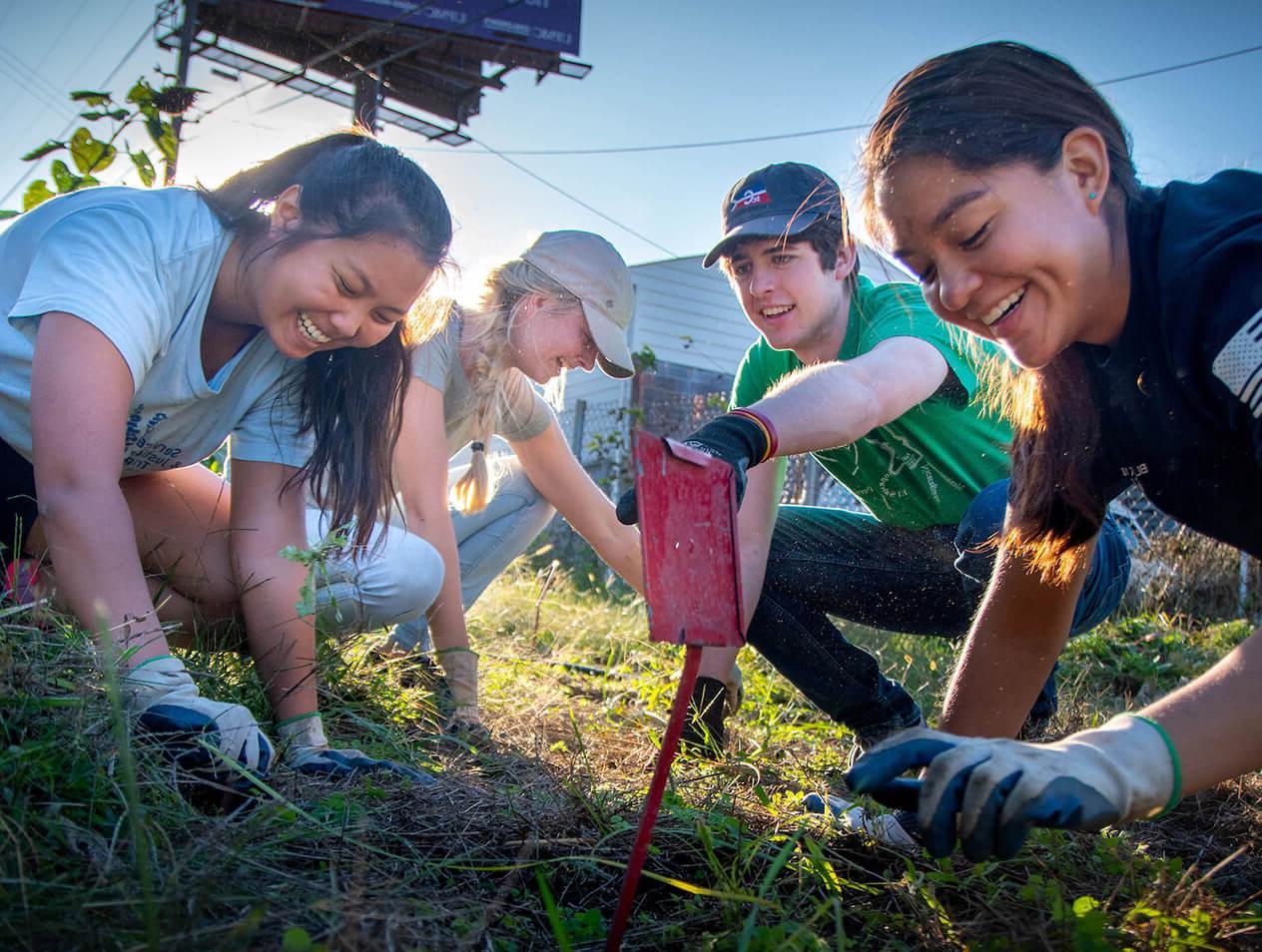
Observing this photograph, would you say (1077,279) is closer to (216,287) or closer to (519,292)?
(216,287)

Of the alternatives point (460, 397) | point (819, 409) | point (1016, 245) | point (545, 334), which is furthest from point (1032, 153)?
point (460, 397)

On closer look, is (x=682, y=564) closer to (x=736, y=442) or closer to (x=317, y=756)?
(x=736, y=442)

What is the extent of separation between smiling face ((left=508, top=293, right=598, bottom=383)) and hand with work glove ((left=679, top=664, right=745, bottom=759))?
1042 millimetres

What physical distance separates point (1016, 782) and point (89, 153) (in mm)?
3102

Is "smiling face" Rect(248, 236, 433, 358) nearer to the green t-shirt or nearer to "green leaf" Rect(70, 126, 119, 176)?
the green t-shirt

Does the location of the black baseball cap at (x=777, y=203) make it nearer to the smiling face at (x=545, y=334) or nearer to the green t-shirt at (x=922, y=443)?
the green t-shirt at (x=922, y=443)

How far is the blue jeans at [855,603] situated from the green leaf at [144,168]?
2.26 meters

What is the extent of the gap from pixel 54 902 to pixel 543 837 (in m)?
0.70

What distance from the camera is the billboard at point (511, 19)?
11.2 metres

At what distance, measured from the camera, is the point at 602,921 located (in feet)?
4.27

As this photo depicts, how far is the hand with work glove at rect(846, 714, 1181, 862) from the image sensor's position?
0.95 meters

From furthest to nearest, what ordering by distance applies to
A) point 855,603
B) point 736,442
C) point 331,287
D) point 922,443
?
point 855,603 → point 922,443 → point 331,287 → point 736,442

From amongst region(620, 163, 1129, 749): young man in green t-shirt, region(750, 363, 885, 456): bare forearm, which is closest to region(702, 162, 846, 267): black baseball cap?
region(620, 163, 1129, 749): young man in green t-shirt

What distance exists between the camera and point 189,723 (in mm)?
1479
